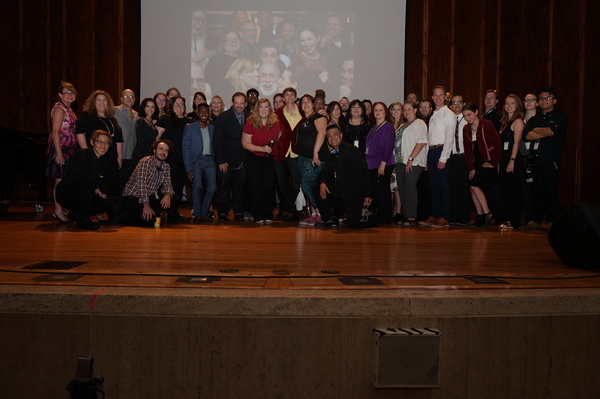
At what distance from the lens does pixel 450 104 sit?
6.38m

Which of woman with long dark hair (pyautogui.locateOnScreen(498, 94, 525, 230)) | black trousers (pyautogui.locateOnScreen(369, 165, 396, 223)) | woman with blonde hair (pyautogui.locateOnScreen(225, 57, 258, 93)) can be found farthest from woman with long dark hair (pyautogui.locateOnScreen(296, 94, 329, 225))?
woman with blonde hair (pyautogui.locateOnScreen(225, 57, 258, 93))

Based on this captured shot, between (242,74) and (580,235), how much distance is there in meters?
6.42

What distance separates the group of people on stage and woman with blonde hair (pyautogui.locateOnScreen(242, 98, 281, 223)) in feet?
0.04

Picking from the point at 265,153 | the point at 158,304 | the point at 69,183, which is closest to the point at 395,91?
the point at 265,153

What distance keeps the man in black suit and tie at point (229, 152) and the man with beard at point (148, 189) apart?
65cm

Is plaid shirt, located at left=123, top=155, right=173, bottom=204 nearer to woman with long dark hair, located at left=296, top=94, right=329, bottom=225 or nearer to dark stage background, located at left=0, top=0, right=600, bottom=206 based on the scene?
woman with long dark hair, located at left=296, top=94, right=329, bottom=225

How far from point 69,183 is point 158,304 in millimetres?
3124

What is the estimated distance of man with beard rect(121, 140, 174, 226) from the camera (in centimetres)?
525

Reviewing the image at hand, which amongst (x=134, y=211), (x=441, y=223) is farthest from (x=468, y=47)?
(x=134, y=211)

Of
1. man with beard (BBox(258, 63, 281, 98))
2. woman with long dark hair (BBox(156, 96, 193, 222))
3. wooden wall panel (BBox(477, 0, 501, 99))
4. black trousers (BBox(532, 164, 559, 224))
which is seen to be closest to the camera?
black trousers (BBox(532, 164, 559, 224))

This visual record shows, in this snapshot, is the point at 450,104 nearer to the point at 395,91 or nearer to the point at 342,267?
the point at 395,91

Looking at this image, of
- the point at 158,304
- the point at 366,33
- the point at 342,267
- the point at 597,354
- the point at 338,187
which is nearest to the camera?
the point at 158,304

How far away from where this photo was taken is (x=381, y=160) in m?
5.86

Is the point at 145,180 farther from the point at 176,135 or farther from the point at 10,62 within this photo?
the point at 10,62
